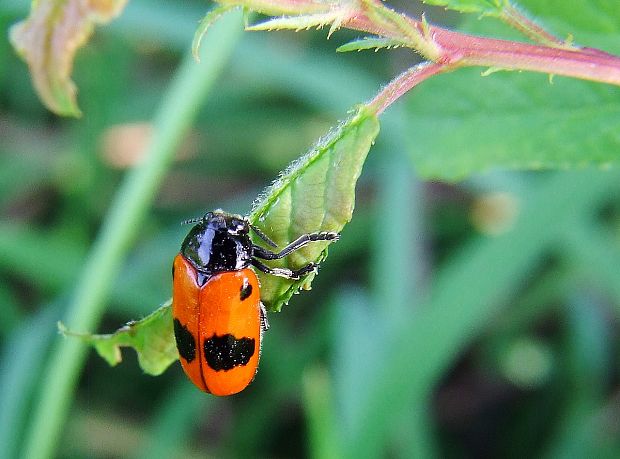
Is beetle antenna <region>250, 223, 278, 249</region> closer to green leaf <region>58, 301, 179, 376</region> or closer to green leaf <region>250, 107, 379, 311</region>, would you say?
green leaf <region>250, 107, 379, 311</region>

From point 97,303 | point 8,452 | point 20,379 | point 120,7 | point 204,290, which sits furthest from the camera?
point 20,379

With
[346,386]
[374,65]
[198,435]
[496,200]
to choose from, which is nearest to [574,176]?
[496,200]

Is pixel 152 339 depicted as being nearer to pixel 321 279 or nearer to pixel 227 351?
pixel 227 351

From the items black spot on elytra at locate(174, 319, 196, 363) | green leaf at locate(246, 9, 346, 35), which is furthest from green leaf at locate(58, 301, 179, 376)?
green leaf at locate(246, 9, 346, 35)

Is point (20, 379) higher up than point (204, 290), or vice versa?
point (20, 379)

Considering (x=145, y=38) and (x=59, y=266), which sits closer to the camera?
(x=59, y=266)

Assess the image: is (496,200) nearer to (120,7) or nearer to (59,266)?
(59,266)
